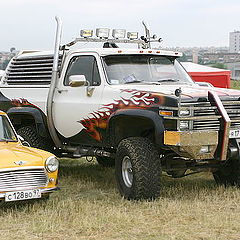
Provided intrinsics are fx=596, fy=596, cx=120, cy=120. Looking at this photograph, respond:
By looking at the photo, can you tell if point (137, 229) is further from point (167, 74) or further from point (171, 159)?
point (167, 74)

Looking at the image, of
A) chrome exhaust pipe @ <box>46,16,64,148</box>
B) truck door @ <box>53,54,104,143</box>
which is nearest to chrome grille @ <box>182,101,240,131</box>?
truck door @ <box>53,54,104,143</box>

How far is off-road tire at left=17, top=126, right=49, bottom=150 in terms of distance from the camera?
10242 mm

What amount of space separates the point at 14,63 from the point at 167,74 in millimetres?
3206

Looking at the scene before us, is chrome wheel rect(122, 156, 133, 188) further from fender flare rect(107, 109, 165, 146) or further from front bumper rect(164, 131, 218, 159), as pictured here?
front bumper rect(164, 131, 218, 159)

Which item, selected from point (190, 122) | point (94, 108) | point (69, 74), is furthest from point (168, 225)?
point (69, 74)

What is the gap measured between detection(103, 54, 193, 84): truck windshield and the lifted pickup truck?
0.02 metres

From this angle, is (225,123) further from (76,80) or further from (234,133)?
(76,80)

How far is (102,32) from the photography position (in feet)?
33.0

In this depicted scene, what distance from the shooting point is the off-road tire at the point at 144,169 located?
Answer: 789 cm

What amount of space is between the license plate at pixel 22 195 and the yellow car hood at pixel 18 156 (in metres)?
0.33

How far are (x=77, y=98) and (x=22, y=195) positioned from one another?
2.41m

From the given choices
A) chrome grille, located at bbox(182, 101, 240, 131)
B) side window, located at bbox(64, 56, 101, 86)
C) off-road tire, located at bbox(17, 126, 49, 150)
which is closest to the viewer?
chrome grille, located at bbox(182, 101, 240, 131)

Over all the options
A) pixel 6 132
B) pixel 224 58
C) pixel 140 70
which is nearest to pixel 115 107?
pixel 140 70

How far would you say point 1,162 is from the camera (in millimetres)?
7277
